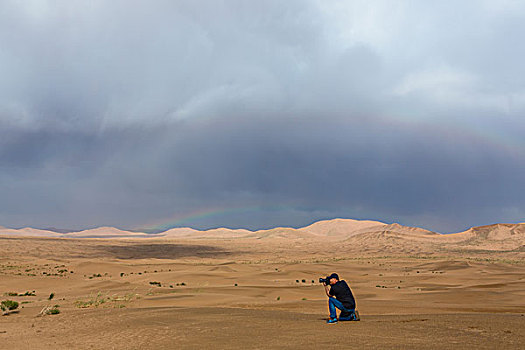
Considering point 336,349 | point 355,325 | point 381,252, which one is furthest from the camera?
point 381,252

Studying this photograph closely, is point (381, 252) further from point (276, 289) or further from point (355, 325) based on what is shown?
point (355, 325)

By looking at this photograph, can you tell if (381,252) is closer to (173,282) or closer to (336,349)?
(173,282)

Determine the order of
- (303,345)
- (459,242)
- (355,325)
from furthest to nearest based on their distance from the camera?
(459,242) → (355,325) → (303,345)

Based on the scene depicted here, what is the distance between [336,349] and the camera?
780cm

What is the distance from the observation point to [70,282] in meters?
31.7

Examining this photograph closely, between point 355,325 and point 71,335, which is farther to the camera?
point 71,335

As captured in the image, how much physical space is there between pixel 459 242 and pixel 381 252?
97.4 feet

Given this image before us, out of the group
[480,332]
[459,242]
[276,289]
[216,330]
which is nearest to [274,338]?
[216,330]

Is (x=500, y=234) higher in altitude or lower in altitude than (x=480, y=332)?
higher

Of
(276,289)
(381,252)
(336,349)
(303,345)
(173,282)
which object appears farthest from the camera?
(381,252)

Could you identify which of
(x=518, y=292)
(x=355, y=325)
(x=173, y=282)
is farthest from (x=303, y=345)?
(x=173, y=282)

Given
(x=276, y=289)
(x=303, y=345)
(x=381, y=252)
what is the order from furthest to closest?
(x=381, y=252) < (x=276, y=289) < (x=303, y=345)

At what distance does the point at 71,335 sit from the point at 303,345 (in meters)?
6.87

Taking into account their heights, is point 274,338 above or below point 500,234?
below
